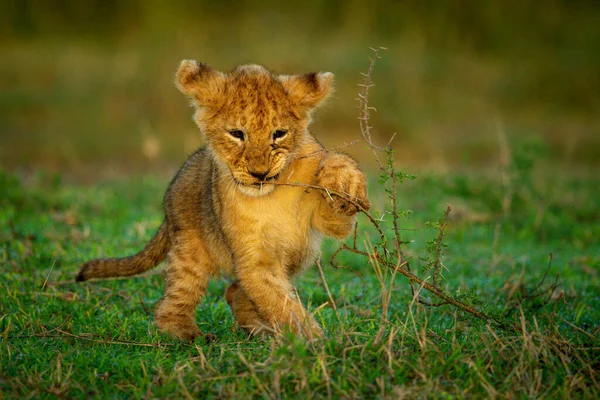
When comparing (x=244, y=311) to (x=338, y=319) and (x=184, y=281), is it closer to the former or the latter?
(x=184, y=281)

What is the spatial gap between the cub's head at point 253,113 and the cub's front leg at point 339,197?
0.24 m

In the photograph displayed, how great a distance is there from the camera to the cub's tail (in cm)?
502

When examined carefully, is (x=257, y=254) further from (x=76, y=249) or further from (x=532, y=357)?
(x=76, y=249)

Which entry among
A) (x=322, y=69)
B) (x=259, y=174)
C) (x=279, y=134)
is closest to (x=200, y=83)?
(x=279, y=134)

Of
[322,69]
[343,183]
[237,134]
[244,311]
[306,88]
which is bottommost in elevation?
[322,69]

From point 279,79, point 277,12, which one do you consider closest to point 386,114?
point 277,12

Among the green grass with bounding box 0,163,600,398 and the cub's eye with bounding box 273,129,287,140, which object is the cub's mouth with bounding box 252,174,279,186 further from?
the green grass with bounding box 0,163,600,398

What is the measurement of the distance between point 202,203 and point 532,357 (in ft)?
7.85

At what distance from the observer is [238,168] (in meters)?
4.28

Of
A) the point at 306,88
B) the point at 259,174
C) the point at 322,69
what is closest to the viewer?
the point at 259,174

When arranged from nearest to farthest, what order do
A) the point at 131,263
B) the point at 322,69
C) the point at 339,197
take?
the point at 339,197
the point at 131,263
the point at 322,69

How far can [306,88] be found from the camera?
4.52 meters

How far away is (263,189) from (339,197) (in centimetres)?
44

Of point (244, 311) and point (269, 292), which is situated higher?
point (269, 292)
